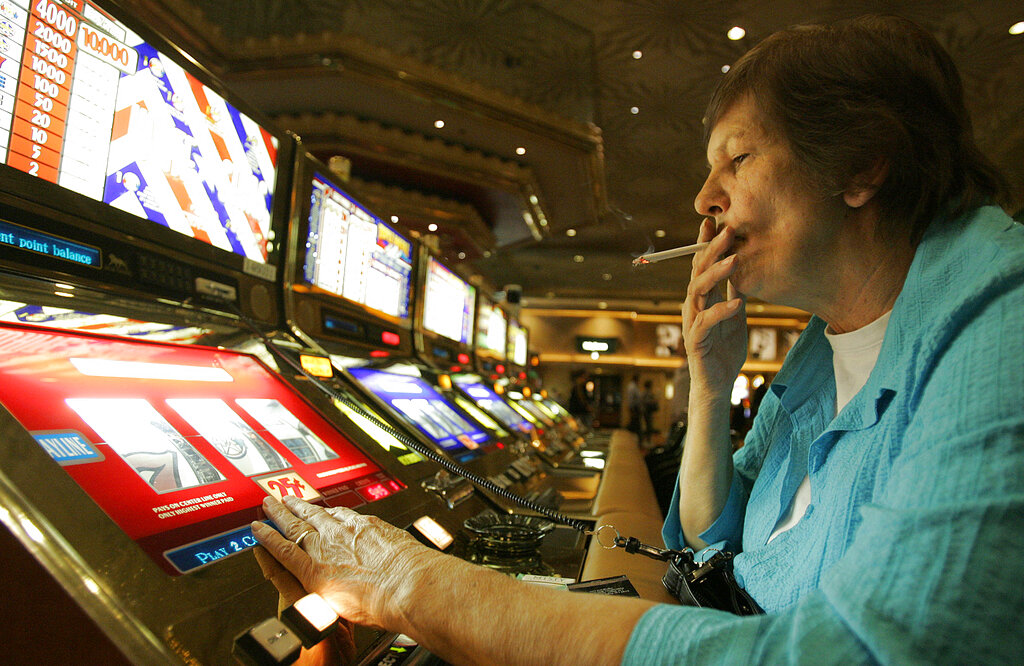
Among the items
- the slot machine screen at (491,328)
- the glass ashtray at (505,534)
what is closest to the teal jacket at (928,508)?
the glass ashtray at (505,534)

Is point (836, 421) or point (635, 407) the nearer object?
point (836, 421)

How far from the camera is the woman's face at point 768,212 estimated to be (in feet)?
2.94

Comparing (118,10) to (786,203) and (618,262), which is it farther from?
(618,262)

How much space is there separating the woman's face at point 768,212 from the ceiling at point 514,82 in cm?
149

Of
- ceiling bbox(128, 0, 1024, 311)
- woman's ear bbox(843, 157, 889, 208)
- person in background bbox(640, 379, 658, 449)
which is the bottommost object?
person in background bbox(640, 379, 658, 449)

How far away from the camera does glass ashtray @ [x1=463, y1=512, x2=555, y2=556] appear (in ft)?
3.42

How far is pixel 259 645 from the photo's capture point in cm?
52

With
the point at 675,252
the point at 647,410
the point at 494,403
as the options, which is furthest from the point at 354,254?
the point at 647,410

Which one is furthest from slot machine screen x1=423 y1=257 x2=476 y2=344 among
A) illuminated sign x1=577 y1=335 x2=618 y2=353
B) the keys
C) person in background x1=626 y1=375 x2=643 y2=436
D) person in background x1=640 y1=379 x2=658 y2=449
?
illuminated sign x1=577 y1=335 x2=618 y2=353

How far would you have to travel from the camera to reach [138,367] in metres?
0.89

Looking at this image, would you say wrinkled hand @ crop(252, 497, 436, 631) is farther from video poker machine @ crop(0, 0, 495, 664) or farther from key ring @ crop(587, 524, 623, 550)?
key ring @ crop(587, 524, 623, 550)

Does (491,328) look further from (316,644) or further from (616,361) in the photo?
(616,361)

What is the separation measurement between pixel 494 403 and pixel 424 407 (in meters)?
1.06

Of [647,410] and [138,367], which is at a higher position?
[138,367]
